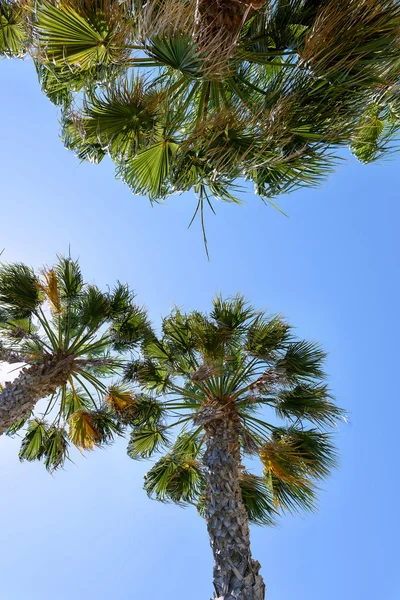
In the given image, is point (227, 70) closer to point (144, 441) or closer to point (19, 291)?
point (19, 291)

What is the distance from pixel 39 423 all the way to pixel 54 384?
1246 millimetres

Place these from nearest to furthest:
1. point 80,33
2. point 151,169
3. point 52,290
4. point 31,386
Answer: point 80,33 → point 151,169 → point 31,386 → point 52,290

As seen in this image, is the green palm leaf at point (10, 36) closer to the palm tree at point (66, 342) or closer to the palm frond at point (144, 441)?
the palm tree at point (66, 342)

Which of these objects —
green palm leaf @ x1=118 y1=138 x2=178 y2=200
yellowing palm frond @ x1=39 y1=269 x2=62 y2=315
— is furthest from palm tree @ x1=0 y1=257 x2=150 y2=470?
green palm leaf @ x1=118 y1=138 x2=178 y2=200

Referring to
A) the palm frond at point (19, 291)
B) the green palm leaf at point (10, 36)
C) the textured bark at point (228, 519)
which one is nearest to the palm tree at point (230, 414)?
the textured bark at point (228, 519)

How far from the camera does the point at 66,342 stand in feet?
22.3

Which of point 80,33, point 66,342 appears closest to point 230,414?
point 66,342

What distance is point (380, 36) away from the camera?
2.99m

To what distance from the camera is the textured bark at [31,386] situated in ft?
18.9

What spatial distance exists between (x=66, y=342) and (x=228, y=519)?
359cm

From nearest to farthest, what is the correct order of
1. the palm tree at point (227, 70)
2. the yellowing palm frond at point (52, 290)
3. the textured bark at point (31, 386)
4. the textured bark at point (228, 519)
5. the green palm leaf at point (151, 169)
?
the palm tree at point (227, 70)
the textured bark at point (228, 519)
the green palm leaf at point (151, 169)
the textured bark at point (31, 386)
the yellowing palm frond at point (52, 290)

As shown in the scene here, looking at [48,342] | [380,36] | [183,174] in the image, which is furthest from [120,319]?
[380,36]

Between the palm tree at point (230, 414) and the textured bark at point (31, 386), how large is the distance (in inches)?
44.5

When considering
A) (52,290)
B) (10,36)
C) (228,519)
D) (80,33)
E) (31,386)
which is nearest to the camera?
(80,33)
